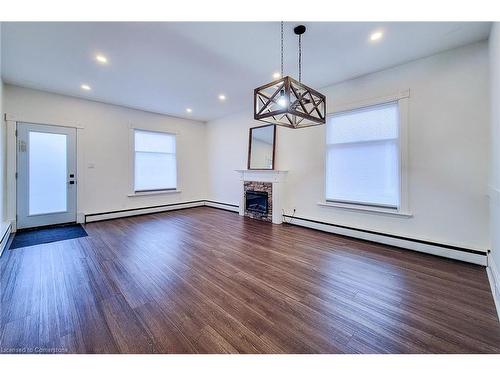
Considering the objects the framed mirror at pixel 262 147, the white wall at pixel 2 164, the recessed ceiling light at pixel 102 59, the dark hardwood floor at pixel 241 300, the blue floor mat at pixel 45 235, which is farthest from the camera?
the framed mirror at pixel 262 147

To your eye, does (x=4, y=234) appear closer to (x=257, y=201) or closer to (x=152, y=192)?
(x=152, y=192)

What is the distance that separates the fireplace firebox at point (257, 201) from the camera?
17.5 ft

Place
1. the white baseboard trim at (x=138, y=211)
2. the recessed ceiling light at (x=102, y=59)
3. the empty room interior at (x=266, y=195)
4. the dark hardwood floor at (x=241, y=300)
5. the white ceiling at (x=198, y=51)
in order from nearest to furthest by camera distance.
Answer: the dark hardwood floor at (x=241, y=300) → the empty room interior at (x=266, y=195) → the white ceiling at (x=198, y=51) → the recessed ceiling light at (x=102, y=59) → the white baseboard trim at (x=138, y=211)

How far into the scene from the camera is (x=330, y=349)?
1463mm

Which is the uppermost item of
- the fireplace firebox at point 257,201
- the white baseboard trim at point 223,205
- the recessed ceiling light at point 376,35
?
the recessed ceiling light at point 376,35

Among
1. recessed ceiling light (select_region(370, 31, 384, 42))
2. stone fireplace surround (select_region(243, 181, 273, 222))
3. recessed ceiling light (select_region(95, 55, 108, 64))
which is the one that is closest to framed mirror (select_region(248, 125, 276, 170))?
stone fireplace surround (select_region(243, 181, 273, 222))

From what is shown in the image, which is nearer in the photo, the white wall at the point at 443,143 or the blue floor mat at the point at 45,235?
the white wall at the point at 443,143

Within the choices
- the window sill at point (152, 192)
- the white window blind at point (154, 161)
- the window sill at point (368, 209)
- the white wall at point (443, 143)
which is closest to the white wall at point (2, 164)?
the window sill at point (152, 192)

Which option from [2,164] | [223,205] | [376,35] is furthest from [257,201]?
[2,164]

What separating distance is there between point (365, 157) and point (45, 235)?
6.13 meters

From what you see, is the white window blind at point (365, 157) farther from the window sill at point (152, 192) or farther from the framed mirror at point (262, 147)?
the window sill at point (152, 192)

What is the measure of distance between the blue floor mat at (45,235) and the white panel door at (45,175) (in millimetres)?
300
